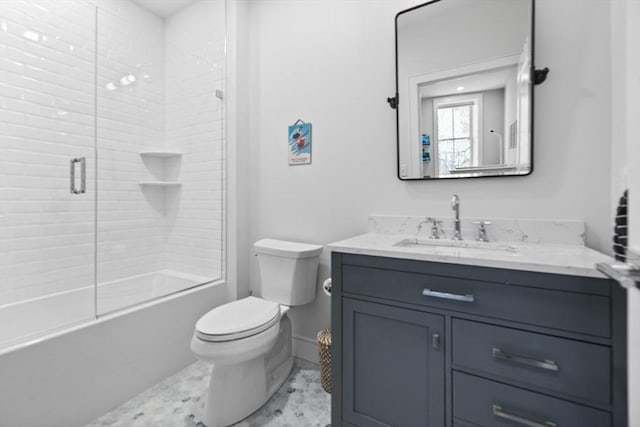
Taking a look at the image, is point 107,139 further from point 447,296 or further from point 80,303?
point 447,296

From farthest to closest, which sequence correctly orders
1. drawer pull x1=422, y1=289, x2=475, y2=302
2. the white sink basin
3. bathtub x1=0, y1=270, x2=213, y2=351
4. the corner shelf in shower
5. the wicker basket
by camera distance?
the corner shelf in shower, bathtub x1=0, y1=270, x2=213, y2=351, the wicker basket, the white sink basin, drawer pull x1=422, y1=289, x2=475, y2=302

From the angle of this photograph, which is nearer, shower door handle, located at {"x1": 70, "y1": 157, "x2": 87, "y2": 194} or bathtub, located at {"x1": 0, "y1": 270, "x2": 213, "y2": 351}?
bathtub, located at {"x1": 0, "y1": 270, "x2": 213, "y2": 351}

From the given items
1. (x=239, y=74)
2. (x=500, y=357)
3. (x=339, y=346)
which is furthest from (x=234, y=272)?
→ (x=500, y=357)

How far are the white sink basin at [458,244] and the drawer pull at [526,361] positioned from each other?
18.2 inches

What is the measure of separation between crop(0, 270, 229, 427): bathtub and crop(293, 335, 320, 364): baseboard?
24.9 inches

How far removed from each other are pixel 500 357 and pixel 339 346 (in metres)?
0.61

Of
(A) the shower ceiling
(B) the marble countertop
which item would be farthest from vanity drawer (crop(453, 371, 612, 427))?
(A) the shower ceiling

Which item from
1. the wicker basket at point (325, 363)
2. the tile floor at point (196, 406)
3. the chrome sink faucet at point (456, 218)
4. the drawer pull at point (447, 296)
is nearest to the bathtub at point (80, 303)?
the tile floor at point (196, 406)

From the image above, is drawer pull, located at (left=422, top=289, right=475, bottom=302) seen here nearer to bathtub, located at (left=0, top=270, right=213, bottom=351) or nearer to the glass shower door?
bathtub, located at (left=0, top=270, right=213, bottom=351)

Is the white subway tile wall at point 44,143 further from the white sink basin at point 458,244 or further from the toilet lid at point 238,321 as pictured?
the white sink basin at point 458,244

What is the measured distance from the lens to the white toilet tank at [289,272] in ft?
5.74

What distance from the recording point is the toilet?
1.33 meters

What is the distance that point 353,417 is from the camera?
1227 millimetres

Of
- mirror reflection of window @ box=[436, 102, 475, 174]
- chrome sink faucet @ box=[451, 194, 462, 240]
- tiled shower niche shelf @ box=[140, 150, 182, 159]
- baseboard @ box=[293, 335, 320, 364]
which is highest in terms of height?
tiled shower niche shelf @ box=[140, 150, 182, 159]
